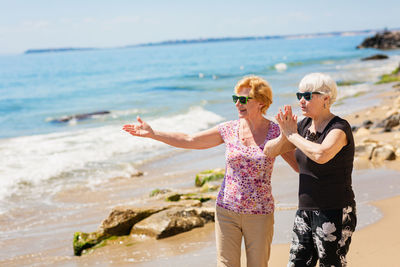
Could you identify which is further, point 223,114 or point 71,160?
point 223,114

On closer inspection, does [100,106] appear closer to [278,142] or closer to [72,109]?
[72,109]

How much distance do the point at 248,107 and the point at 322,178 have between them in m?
Answer: 0.84

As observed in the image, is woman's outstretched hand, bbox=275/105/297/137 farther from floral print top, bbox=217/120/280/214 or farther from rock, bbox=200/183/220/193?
rock, bbox=200/183/220/193

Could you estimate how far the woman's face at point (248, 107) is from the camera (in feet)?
12.8

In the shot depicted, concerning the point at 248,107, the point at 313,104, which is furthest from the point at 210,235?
the point at 313,104

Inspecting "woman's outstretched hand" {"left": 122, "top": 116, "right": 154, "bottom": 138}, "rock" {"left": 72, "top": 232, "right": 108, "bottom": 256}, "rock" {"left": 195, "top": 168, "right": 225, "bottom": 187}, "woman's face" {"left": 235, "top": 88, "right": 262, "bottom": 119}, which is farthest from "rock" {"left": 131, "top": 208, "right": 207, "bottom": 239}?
"woman's face" {"left": 235, "top": 88, "right": 262, "bottom": 119}

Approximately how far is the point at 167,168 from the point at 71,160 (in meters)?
3.31

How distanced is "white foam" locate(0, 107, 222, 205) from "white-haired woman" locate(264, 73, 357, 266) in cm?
897

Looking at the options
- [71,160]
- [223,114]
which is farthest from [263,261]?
[223,114]

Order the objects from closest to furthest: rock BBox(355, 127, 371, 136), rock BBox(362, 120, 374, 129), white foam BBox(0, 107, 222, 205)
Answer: white foam BBox(0, 107, 222, 205) < rock BBox(355, 127, 371, 136) < rock BBox(362, 120, 374, 129)

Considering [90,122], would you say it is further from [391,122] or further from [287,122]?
[287,122]

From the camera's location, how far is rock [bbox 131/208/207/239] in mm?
6648

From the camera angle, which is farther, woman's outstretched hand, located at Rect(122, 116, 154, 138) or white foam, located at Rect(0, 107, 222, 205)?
white foam, located at Rect(0, 107, 222, 205)

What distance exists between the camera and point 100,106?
32281 millimetres
